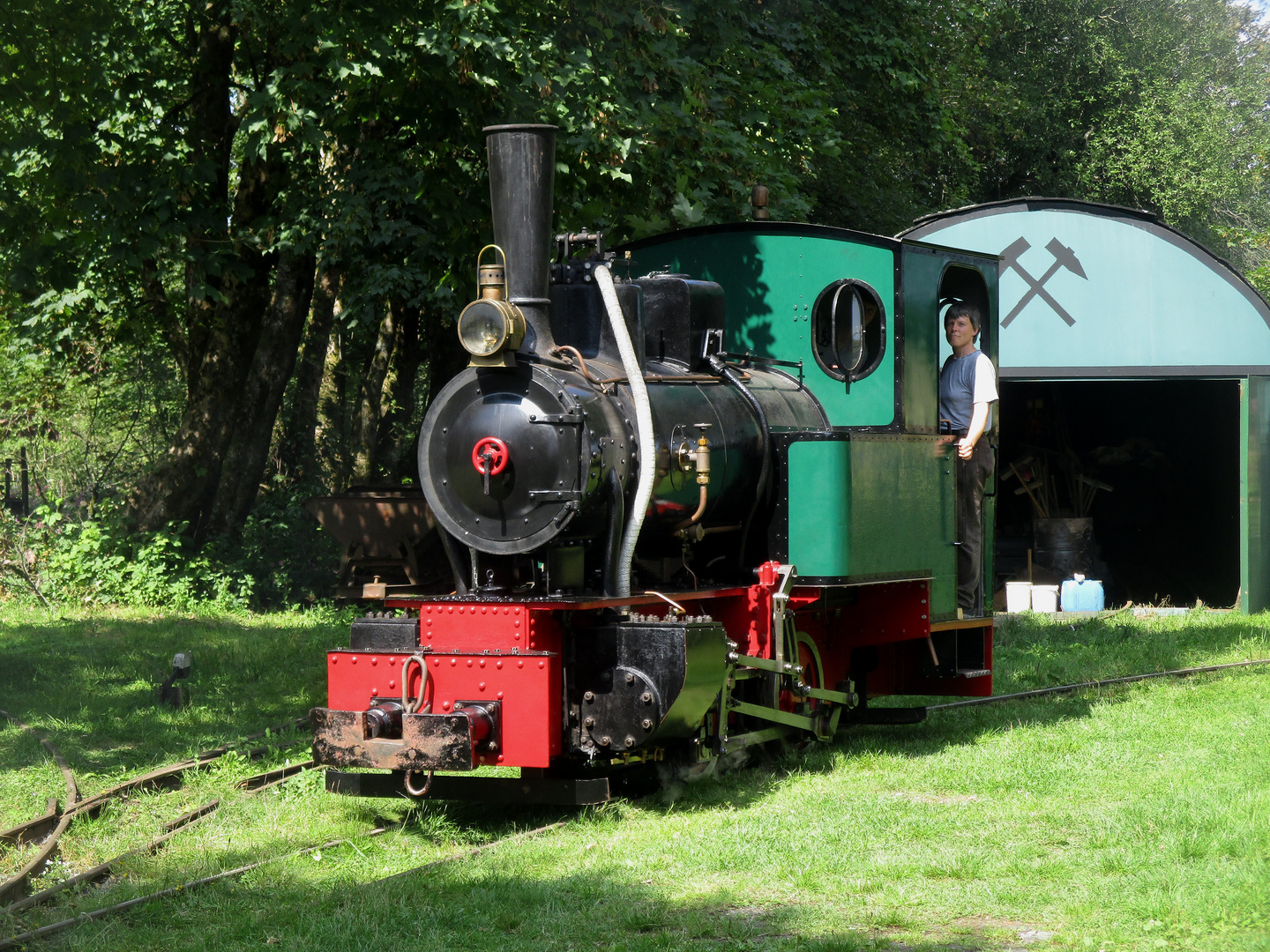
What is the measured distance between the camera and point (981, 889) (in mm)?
4895

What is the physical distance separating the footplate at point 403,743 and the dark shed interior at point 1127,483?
14.3 meters

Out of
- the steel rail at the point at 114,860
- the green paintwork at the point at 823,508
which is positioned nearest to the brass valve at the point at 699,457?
the green paintwork at the point at 823,508

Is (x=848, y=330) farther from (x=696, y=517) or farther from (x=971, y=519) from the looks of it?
(x=696, y=517)

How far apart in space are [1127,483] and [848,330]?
13089mm

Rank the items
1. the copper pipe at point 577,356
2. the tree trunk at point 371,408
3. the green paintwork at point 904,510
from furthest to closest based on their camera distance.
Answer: the tree trunk at point 371,408
the green paintwork at point 904,510
the copper pipe at point 577,356

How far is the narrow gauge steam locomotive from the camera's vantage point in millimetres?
5949

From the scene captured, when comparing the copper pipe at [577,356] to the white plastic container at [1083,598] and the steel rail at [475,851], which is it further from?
the white plastic container at [1083,598]

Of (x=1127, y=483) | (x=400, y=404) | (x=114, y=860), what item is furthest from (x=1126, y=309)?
(x=114, y=860)

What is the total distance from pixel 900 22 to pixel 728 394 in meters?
13.8

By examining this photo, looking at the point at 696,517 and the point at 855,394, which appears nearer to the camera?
the point at 696,517

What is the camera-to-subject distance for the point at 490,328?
19.8 feet

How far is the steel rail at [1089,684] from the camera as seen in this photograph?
1010 centimetres

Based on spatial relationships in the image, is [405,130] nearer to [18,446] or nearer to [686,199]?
[686,199]

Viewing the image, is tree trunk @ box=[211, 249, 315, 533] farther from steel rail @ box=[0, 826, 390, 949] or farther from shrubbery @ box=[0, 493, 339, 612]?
steel rail @ box=[0, 826, 390, 949]
